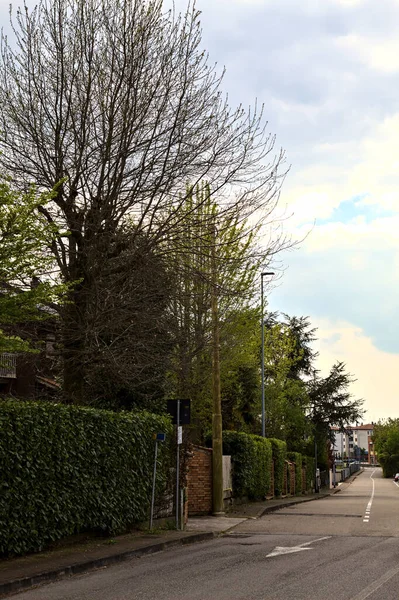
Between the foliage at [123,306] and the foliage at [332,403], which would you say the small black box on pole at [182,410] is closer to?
the foliage at [123,306]

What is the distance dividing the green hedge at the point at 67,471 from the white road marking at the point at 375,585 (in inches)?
202

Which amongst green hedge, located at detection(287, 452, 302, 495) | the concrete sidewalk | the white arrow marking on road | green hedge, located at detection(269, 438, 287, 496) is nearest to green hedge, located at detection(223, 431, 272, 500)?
green hedge, located at detection(269, 438, 287, 496)

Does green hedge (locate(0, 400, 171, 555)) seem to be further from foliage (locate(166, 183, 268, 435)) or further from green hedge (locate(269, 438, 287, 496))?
green hedge (locate(269, 438, 287, 496))

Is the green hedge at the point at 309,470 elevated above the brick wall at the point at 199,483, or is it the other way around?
the green hedge at the point at 309,470

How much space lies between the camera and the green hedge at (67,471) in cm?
1125

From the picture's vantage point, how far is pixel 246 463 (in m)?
27.7

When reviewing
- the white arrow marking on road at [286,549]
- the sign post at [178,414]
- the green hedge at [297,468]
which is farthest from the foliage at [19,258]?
the green hedge at [297,468]

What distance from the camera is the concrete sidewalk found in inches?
388

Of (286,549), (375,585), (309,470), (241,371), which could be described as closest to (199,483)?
(286,549)

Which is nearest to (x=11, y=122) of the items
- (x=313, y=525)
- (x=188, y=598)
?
(x=188, y=598)

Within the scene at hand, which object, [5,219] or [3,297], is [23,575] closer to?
[3,297]

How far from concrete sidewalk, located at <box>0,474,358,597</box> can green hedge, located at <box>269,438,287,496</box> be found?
1767 centimetres

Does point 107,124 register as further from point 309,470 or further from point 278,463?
point 309,470

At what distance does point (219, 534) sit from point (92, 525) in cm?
423
